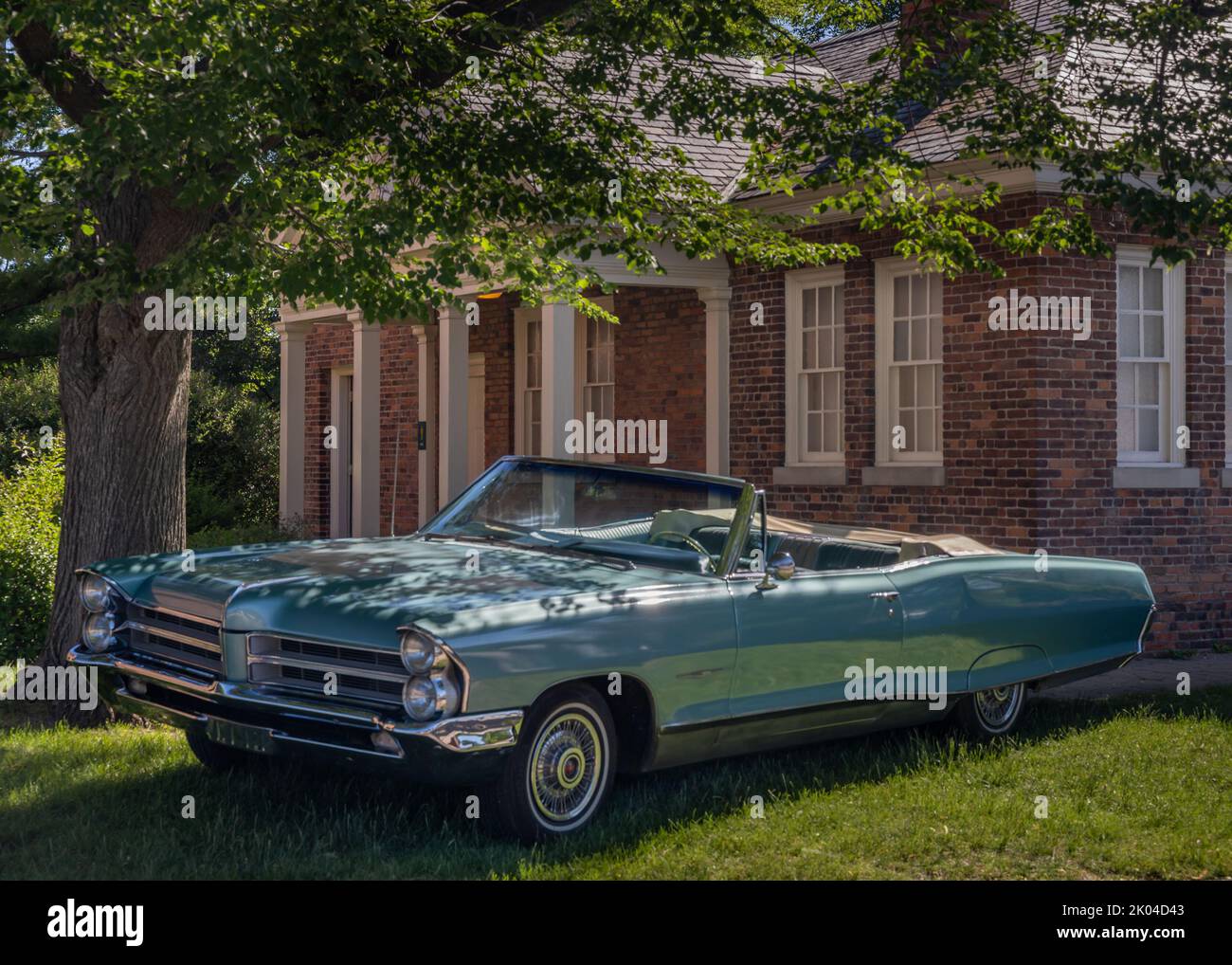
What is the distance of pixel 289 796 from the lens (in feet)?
20.2

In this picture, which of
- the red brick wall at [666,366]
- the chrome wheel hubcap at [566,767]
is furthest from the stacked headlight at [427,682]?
the red brick wall at [666,366]

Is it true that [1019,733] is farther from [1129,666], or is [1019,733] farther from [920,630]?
[1129,666]

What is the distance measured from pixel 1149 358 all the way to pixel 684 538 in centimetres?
691

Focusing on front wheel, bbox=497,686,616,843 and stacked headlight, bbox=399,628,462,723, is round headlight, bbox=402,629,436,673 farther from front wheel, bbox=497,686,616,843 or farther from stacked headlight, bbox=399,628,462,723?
front wheel, bbox=497,686,616,843

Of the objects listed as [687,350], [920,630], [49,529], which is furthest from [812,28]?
[920,630]

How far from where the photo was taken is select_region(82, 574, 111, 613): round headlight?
6.11 m

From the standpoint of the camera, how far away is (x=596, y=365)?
634 inches

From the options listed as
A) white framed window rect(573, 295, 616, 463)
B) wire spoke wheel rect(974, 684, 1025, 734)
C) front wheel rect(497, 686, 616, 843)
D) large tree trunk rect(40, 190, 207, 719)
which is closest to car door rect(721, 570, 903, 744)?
front wheel rect(497, 686, 616, 843)

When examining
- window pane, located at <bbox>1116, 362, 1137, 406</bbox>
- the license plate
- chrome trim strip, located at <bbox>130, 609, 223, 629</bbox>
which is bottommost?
the license plate

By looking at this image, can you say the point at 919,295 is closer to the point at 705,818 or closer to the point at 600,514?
the point at 600,514

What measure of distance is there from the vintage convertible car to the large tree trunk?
80.9 inches

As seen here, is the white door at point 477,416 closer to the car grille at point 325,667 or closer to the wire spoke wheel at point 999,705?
the wire spoke wheel at point 999,705

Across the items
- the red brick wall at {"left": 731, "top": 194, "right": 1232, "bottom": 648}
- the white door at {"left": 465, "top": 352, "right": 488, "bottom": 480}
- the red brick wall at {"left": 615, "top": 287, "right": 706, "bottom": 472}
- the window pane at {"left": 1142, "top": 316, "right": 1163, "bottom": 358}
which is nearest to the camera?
the red brick wall at {"left": 731, "top": 194, "right": 1232, "bottom": 648}

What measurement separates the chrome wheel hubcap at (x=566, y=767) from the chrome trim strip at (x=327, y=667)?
0.61m
